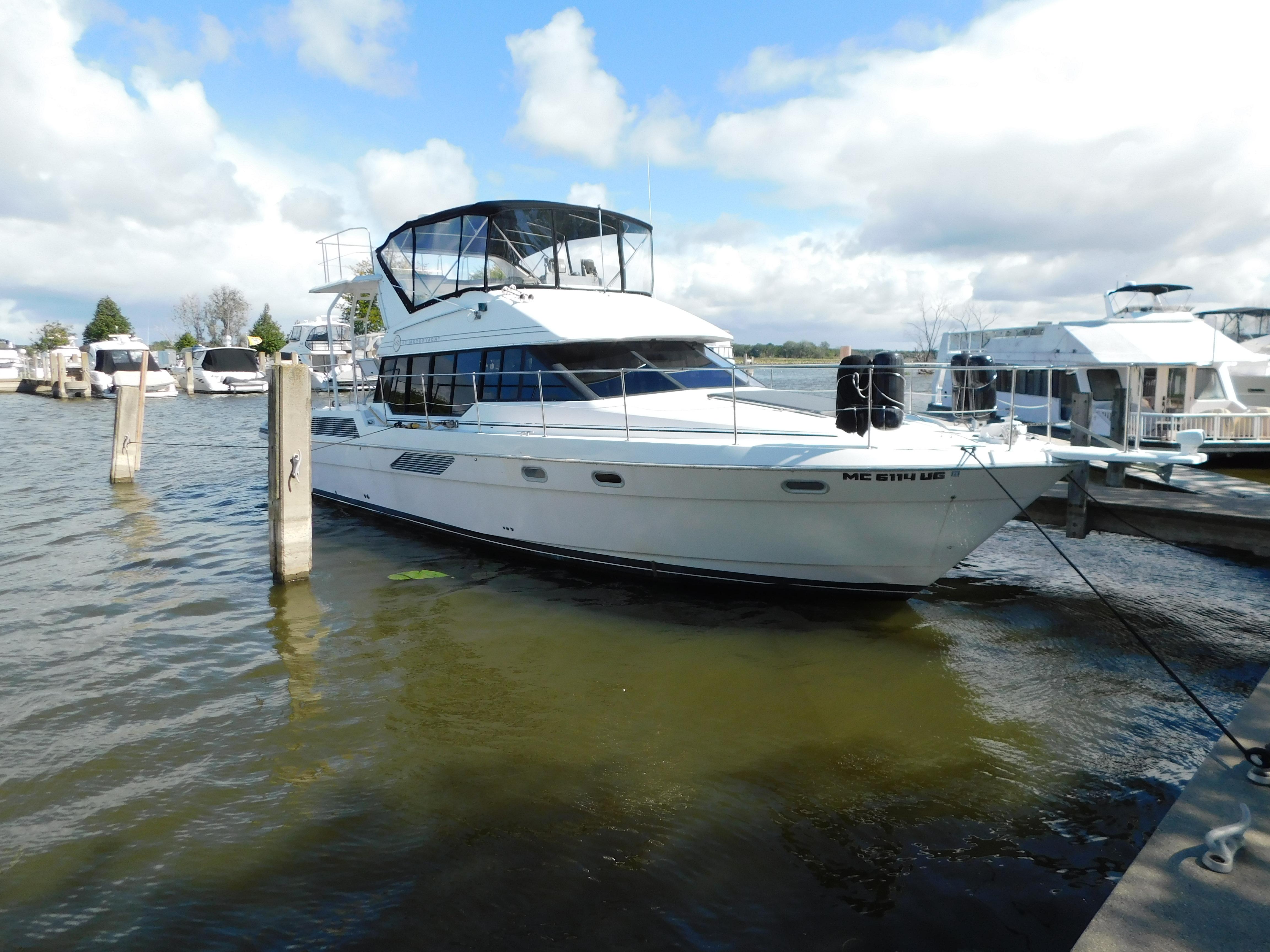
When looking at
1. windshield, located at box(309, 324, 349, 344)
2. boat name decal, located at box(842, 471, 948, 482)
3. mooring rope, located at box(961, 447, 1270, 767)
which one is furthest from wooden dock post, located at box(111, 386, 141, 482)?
windshield, located at box(309, 324, 349, 344)

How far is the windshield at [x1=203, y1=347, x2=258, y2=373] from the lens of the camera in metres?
44.6

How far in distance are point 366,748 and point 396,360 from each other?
295 inches

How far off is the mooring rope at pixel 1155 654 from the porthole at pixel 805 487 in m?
1.17

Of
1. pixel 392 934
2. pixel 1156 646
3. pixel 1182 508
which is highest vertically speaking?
pixel 1182 508

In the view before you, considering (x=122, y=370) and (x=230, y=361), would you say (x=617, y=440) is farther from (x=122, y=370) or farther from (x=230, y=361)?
(x=230, y=361)

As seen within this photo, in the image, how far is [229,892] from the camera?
381 cm

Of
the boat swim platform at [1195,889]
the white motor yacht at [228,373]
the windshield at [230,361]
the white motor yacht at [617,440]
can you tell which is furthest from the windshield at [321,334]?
the boat swim platform at [1195,889]

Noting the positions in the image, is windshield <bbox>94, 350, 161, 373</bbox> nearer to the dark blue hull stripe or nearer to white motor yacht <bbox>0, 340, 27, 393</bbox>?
white motor yacht <bbox>0, 340, 27, 393</bbox>

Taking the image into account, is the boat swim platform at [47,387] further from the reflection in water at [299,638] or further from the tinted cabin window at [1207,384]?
the tinted cabin window at [1207,384]

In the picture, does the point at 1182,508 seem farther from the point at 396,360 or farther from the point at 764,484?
the point at 396,360

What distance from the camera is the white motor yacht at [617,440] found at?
21.8 feet

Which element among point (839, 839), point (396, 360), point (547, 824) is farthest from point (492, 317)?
point (839, 839)

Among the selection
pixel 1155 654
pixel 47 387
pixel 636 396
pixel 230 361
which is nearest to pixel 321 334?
pixel 230 361

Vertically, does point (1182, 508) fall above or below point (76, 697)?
above
